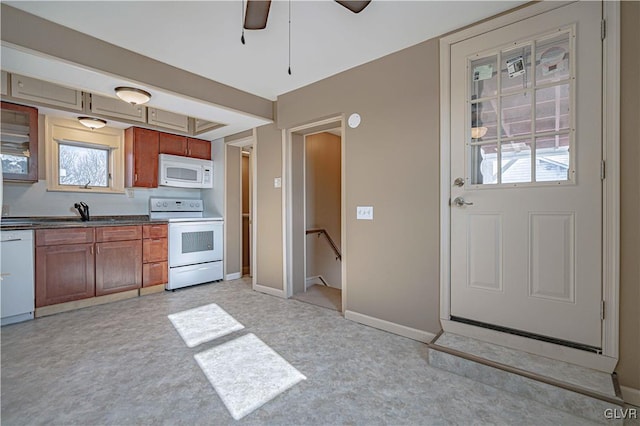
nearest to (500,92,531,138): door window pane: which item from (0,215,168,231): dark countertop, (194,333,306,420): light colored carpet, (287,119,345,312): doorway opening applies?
(287,119,345,312): doorway opening

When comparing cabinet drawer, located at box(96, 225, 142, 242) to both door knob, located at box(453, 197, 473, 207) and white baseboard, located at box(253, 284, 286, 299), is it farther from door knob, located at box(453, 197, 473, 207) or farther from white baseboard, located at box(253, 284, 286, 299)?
door knob, located at box(453, 197, 473, 207)

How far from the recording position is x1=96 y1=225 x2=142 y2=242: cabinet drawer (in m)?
3.29

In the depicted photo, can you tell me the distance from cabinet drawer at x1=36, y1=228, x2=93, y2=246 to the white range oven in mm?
880

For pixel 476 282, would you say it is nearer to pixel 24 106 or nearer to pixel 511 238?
pixel 511 238

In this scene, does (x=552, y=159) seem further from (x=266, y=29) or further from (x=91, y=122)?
(x=91, y=122)

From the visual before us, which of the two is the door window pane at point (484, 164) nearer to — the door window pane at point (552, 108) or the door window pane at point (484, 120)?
the door window pane at point (484, 120)

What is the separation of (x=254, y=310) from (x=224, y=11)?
2654 millimetres

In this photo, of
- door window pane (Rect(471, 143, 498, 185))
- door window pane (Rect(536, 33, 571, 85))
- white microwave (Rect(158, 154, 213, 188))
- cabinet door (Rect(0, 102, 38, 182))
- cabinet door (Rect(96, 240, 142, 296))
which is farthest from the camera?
white microwave (Rect(158, 154, 213, 188))

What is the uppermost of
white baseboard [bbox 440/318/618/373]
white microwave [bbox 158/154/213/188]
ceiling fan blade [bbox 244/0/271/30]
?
ceiling fan blade [bbox 244/0/271/30]

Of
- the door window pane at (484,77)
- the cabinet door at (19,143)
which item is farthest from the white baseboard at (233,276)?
the door window pane at (484,77)

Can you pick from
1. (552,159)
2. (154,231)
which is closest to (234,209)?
(154,231)

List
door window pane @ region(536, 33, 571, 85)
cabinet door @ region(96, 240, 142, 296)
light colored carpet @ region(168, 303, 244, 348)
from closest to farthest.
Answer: door window pane @ region(536, 33, 571, 85) < light colored carpet @ region(168, 303, 244, 348) < cabinet door @ region(96, 240, 142, 296)

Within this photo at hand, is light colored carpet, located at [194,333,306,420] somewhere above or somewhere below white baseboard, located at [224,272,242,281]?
below

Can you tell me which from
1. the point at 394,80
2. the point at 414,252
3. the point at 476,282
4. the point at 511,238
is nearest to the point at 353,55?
the point at 394,80
